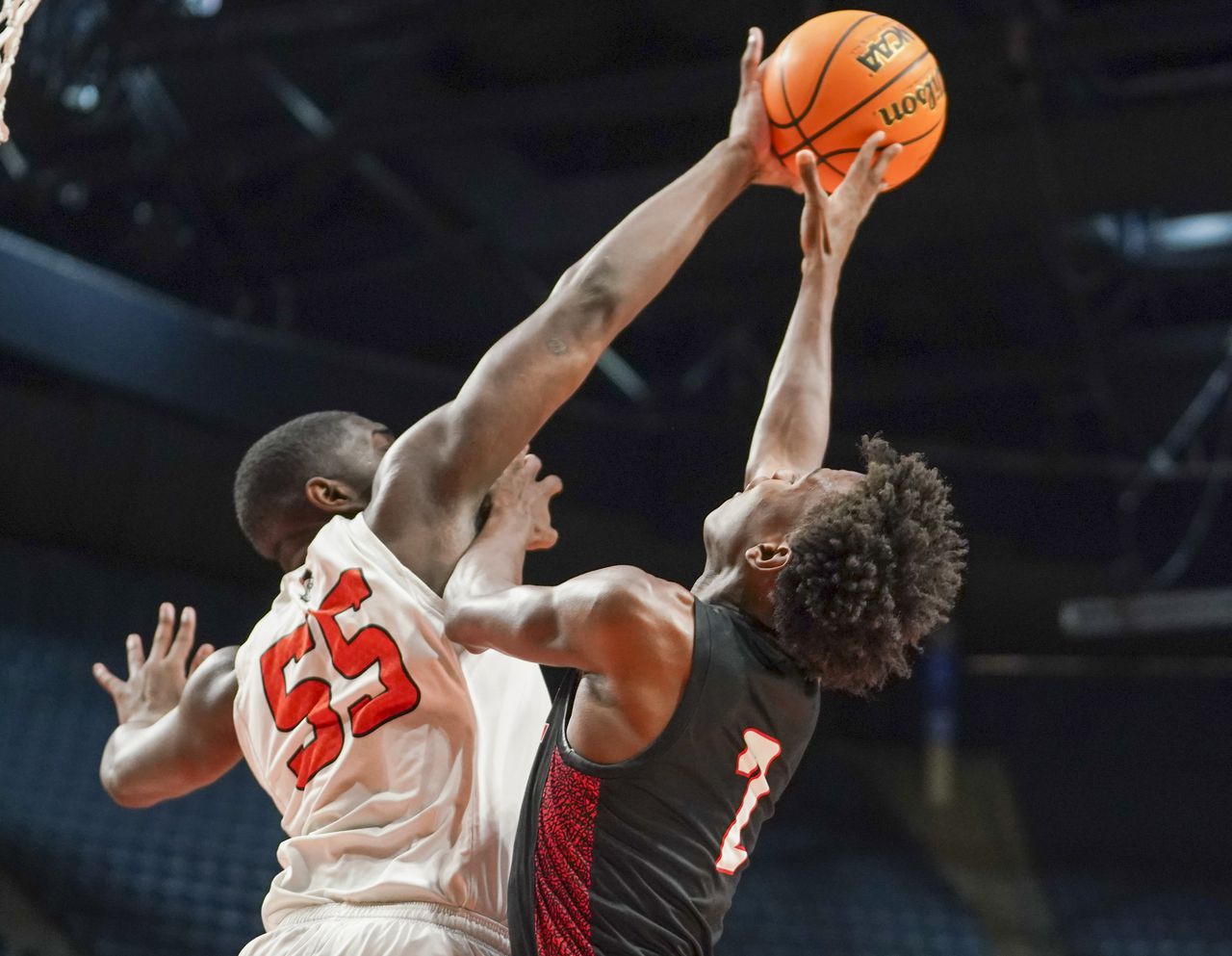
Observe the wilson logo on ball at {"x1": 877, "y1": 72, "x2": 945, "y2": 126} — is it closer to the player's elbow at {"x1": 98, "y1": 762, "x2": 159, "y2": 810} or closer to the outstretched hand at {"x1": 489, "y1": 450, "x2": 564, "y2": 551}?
the outstretched hand at {"x1": 489, "y1": 450, "x2": 564, "y2": 551}

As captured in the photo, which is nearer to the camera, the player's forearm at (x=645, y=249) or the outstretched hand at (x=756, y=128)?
the player's forearm at (x=645, y=249)

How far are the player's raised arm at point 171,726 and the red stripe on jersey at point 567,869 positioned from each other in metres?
0.87

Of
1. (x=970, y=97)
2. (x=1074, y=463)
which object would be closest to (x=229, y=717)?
(x=970, y=97)

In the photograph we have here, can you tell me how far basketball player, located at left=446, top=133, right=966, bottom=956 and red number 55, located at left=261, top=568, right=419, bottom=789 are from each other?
0.16m

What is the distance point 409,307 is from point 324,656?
6852 mm

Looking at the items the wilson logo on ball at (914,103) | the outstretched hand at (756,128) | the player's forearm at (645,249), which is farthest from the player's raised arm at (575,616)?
the wilson logo on ball at (914,103)

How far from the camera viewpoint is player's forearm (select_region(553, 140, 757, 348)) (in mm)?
2633

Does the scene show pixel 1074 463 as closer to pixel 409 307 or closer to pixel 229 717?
pixel 409 307

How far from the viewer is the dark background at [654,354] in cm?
694

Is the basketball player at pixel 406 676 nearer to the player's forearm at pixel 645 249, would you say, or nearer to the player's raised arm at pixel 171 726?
the player's forearm at pixel 645 249

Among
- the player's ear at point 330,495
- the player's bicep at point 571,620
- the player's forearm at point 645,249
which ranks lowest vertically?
the player's bicep at point 571,620

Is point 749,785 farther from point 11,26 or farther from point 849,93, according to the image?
point 11,26

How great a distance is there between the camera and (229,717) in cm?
292

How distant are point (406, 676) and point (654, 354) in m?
7.48
